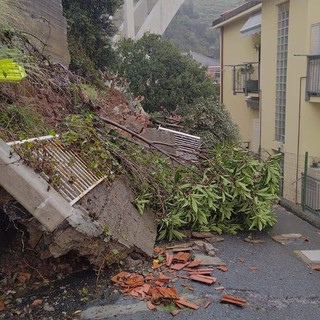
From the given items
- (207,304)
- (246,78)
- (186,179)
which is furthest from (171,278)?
A: (246,78)

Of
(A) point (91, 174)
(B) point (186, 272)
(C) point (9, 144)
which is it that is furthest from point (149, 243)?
(C) point (9, 144)

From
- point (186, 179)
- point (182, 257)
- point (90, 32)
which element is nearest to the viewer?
point (182, 257)

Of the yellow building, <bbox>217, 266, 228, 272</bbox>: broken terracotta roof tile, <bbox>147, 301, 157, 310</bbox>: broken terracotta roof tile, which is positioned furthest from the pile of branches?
the yellow building

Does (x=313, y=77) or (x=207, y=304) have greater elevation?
(x=313, y=77)

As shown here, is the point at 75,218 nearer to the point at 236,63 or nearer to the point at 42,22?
the point at 42,22

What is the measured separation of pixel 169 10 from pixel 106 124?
20137 millimetres

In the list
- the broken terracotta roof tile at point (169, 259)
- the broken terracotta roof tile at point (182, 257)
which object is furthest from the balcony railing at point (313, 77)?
the broken terracotta roof tile at point (169, 259)

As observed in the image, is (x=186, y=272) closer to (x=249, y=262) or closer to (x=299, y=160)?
(x=249, y=262)

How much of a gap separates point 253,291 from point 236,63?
15.1m

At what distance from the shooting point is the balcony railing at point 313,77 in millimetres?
10375

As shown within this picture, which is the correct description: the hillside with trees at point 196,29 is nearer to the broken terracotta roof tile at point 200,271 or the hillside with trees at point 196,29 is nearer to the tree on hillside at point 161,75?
the tree on hillside at point 161,75

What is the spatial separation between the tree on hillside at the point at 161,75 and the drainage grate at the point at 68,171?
37.5ft

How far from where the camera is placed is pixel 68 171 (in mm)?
3717

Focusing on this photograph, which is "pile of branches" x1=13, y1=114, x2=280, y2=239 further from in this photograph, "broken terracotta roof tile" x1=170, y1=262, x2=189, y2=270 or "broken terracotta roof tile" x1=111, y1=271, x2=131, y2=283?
"broken terracotta roof tile" x1=111, y1=271, x2=131, y2=283
